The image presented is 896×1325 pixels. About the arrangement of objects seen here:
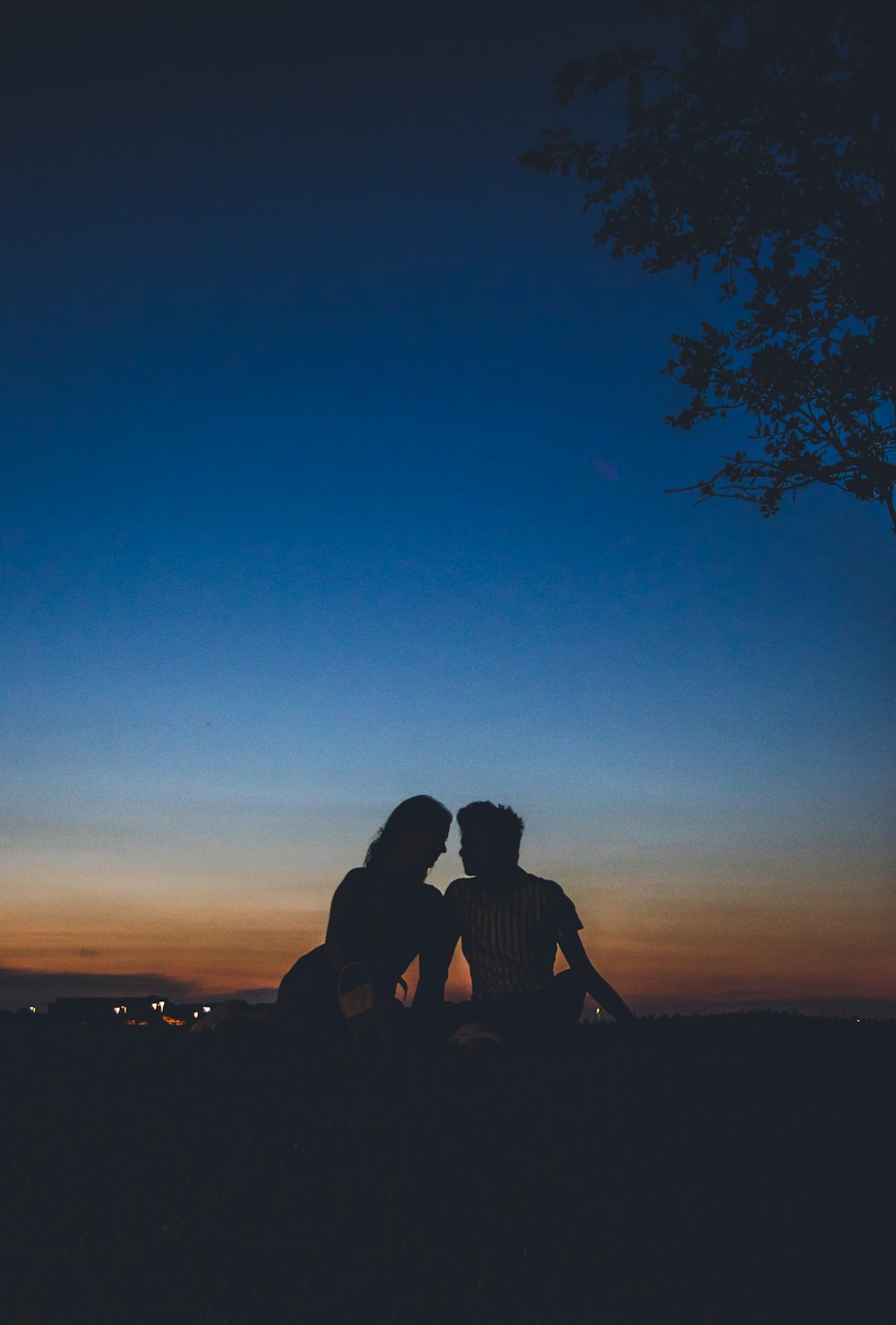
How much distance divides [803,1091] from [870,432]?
8.76m

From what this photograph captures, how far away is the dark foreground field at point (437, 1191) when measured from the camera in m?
4.75

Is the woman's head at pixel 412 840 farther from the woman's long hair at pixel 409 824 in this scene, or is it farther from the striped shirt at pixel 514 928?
the striped shirt at pixel 514 928

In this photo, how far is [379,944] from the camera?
338 inches

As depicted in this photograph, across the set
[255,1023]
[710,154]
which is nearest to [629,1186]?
[255,1023]

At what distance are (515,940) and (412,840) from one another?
122cm

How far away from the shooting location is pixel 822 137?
1363 cm

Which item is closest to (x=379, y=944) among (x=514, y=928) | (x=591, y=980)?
(x=514, y=928)

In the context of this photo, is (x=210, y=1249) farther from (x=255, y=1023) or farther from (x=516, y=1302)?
(x=255, y=1023)

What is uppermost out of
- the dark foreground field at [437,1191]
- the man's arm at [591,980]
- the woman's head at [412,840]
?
the woman's head at [412,840]

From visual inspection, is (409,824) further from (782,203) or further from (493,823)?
(782,203)

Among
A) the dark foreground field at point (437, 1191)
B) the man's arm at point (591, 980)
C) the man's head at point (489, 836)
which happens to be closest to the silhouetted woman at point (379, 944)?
the man's head at point (489, 836)

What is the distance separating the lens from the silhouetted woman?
8.41m

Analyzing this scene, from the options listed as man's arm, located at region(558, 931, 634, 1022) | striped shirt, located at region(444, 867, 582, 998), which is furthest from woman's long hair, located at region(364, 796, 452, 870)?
man's arm, located at region(558, 931, 634, 1022)

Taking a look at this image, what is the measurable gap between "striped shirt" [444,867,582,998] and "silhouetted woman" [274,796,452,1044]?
35 centimetres
